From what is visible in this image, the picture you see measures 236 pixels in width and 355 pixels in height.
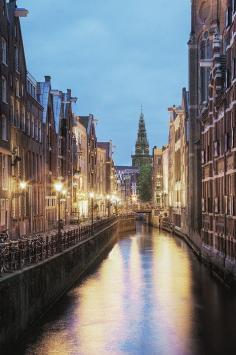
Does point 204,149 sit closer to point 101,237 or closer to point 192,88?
point 101,237

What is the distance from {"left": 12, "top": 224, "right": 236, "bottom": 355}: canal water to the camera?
99.4 feet

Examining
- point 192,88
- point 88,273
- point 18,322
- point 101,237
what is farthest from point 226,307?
point 192,88

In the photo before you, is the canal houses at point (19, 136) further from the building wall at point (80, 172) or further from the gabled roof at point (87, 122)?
the gabled roof at point (87, 122)

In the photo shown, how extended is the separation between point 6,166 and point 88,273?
11232mm

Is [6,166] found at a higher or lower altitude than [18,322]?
higher

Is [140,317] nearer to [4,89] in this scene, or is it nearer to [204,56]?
[4,89]

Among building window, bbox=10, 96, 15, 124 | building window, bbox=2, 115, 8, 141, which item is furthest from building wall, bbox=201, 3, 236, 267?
building window, bbox=10, 96, 15, 124

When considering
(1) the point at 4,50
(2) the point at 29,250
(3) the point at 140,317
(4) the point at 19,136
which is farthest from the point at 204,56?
(2) the point at 29,250

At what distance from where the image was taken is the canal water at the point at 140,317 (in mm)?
30297

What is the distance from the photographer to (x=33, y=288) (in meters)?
33.3

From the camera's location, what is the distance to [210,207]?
59531 millimetres

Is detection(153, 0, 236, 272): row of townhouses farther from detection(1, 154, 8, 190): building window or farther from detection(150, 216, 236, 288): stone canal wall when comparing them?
detection(1, 154, 8, 190): building window

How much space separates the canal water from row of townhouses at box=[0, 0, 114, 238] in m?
7.85

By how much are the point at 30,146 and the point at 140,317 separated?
108ft
